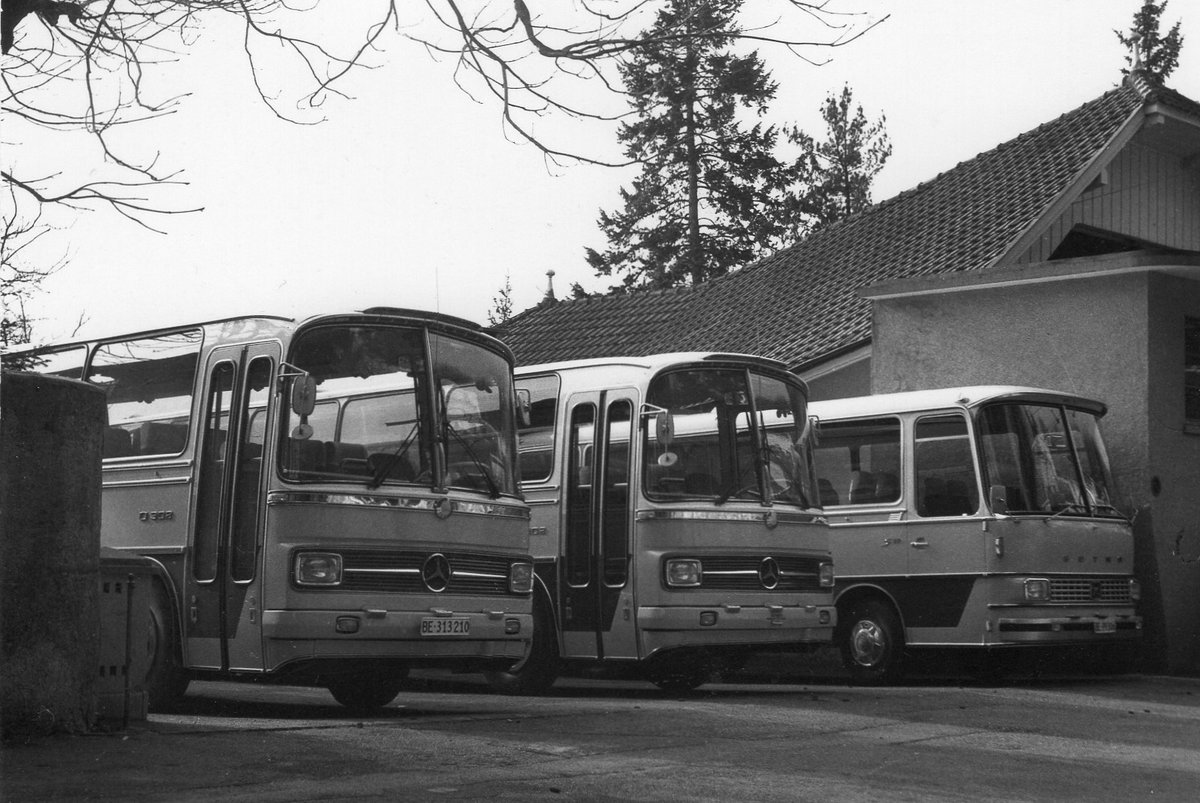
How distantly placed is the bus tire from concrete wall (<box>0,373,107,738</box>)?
5.88 metres

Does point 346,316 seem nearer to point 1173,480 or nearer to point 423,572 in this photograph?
point 423,572

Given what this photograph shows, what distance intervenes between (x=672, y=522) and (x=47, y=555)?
19.6 ft

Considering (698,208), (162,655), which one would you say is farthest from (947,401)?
(698,208)

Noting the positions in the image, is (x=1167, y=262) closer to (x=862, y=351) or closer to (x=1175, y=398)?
(x=1175, y=398)

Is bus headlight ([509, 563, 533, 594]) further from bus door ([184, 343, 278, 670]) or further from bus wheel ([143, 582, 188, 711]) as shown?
bus wheel ([143, 582, 188, 711])

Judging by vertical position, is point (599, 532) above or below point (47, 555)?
above

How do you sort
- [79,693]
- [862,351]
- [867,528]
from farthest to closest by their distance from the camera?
[862,351], [867,528], [79,693]

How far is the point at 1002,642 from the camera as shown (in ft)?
51.3

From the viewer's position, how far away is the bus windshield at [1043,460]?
15961 millimetres

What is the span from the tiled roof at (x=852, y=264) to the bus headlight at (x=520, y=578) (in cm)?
1051

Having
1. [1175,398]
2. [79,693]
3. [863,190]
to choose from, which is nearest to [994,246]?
[1175,398]

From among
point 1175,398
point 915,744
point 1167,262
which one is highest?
point 1167,262

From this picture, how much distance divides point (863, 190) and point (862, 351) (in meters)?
40.8

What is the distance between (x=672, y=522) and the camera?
1366 centimetres
